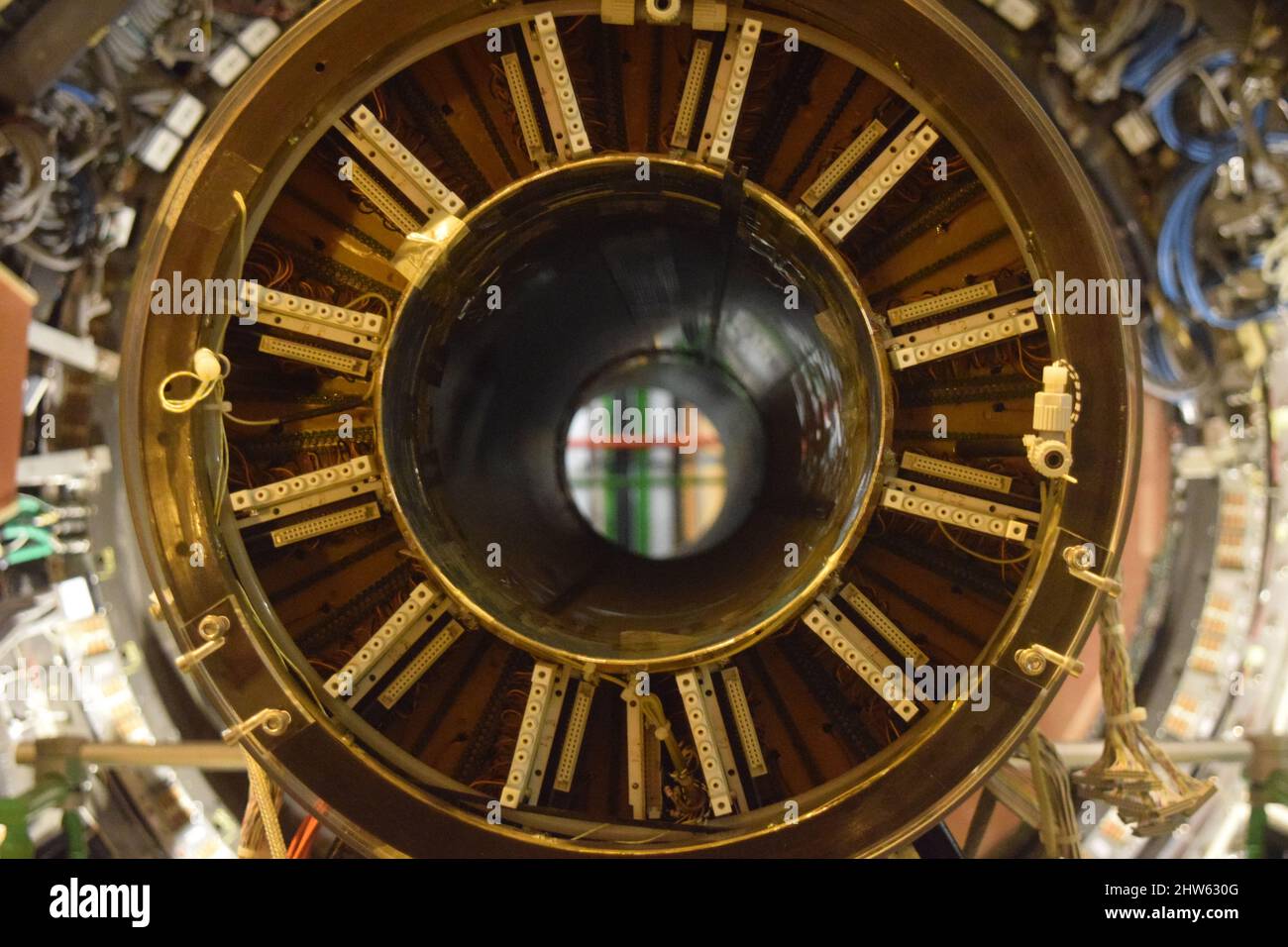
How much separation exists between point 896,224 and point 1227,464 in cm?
288

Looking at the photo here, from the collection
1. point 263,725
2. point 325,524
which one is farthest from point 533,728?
point 325,524

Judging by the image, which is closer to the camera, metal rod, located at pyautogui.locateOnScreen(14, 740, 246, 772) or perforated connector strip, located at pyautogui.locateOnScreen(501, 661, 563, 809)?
perforated connector strip, located at pyautogui.locateOnScreen(501, 661, 563, 809)

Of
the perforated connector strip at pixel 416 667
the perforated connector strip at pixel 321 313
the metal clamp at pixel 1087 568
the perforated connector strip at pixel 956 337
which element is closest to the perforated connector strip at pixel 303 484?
the perforated connector strip at pixel 321 313

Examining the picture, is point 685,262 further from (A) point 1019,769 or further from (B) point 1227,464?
(B) point 1227,464

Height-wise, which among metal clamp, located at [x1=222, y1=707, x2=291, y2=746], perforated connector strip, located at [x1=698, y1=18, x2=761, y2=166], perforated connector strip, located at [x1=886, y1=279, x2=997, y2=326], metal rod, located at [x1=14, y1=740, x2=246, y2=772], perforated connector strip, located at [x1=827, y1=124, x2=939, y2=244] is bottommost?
metal rod, located at [x1=14, y1=740, x2=246, y2=772]

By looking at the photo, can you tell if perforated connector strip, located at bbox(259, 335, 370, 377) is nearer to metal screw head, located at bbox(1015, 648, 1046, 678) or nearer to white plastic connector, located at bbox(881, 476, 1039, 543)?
white plastic connector, located at bbox(881, 476, 1039, 543)

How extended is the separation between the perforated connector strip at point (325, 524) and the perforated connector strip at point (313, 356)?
17.8 inches

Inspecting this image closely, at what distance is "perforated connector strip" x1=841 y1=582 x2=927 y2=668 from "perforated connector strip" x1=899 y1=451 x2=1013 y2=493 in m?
0.45

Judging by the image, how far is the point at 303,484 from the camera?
3045mm

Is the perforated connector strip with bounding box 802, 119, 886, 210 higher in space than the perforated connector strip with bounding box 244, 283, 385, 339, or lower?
higher

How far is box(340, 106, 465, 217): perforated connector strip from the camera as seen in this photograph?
3.06m

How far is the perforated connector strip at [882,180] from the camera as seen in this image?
3.01 metres

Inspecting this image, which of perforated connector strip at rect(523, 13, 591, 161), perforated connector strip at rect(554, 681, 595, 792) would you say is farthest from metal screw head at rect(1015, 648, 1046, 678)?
perforated connector strip at rect(523, 13, 591, 161)

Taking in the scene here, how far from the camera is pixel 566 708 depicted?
10.3 ft
